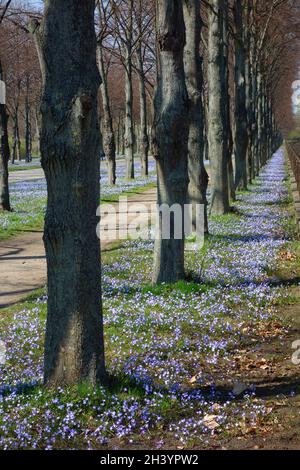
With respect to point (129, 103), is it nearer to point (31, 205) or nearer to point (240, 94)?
point (240, 94)

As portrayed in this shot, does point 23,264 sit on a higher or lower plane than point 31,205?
lower

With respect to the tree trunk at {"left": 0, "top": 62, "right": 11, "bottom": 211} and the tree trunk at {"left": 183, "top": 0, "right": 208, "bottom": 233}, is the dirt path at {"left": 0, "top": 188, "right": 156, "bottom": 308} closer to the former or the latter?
the tree trunk at {"left": 183, "top": 0, "right": 208, "bottom": 233}

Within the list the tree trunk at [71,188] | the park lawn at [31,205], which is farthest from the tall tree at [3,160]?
the tree trunk at [71,188]

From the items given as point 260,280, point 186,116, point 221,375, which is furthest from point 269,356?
point 186,116

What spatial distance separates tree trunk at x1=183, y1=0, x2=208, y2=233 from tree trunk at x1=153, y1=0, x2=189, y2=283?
3431 mm

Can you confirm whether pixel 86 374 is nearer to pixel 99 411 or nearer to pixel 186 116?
pixel 99 411

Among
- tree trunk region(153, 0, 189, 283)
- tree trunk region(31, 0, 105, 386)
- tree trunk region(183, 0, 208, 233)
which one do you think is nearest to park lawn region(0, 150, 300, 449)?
tree trunk region(31, 0, 105, 386)

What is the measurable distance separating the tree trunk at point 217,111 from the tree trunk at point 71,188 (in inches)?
499

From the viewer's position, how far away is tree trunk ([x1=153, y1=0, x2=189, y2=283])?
9094 mm

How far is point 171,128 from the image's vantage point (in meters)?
9.10

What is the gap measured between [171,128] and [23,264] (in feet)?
16.5

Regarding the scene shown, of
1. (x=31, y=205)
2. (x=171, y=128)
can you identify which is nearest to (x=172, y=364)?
(x=171, y=128)

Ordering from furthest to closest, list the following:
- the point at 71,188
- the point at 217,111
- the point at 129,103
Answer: the point at 129,103, the point at 217,111, the point at 71,188

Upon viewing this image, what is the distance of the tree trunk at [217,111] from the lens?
1739 cm
